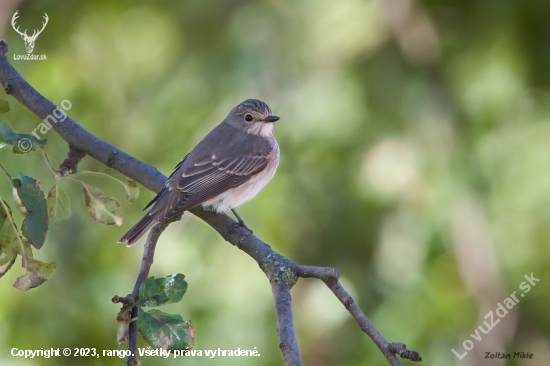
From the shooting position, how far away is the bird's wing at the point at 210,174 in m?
3.44

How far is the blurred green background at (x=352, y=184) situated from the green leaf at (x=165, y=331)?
169 centimetres

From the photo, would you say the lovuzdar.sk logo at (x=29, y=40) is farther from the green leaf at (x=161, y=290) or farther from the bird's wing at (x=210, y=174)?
the green leaf at (x=161, y=290)

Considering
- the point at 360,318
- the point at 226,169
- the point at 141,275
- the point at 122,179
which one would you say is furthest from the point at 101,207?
the point at 226,169

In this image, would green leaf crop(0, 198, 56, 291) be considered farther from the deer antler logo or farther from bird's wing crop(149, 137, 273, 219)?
the deer antler logo

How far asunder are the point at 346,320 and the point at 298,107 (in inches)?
62.1

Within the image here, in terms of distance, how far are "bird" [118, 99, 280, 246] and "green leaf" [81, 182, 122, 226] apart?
1.95ft

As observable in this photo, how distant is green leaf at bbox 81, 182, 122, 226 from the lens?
8.63ft

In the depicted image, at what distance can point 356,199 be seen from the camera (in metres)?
3.98

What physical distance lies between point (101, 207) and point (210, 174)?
1.45 meters

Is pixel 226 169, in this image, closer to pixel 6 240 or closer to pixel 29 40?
pixel 29 40

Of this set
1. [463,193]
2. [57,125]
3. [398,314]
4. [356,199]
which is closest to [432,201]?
[463,193]

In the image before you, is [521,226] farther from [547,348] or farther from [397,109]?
[397,109]

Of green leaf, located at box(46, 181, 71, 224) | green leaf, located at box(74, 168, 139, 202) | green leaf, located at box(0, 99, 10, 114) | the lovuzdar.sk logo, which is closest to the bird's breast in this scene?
green leaf, located at box(74, 168, 139, 202)

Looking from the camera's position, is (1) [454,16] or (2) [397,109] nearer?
(2) [397,109]
